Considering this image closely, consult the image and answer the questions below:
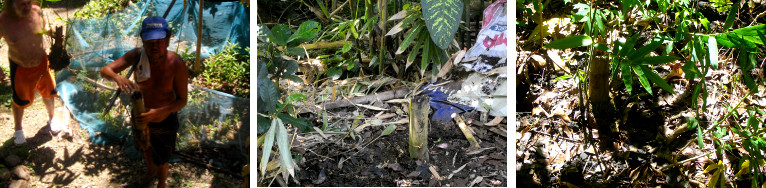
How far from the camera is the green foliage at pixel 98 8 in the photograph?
1.19 metres

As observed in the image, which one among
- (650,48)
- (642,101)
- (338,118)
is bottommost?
(642,101)

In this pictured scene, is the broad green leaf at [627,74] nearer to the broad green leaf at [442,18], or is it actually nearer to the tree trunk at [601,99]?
the tree trunk at [601,99]

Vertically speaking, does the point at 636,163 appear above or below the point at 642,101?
below

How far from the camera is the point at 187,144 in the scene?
1.24 meters

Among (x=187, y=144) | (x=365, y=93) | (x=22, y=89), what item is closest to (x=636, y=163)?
(x=365, y=93)

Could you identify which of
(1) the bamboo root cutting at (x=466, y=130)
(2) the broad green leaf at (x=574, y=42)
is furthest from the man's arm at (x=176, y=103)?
(2) the broad green leaf at (x=574, y=42)

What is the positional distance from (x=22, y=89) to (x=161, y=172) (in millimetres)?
306

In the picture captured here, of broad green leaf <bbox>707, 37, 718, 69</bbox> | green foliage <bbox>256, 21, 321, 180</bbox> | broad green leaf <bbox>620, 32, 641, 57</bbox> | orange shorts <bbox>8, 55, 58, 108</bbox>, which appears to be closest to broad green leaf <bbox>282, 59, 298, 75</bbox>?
green foliage <bbox>256, 21, 321, 180</bbox>

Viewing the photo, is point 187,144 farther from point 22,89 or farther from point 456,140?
point 456,140

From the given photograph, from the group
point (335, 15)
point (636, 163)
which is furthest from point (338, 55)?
point (636, 163)

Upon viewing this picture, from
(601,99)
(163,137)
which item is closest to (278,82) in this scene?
(163,137)

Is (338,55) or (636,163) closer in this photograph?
(338,55)

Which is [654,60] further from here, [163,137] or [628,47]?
[163,137]

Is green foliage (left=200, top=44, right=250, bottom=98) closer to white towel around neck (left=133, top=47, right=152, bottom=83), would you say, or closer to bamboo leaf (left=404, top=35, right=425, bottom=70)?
white towel around neck (left=133, top=47, right=152, bottom=83)
